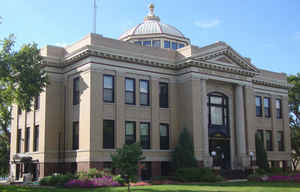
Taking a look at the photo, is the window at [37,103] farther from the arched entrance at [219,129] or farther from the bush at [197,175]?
the arched entrance at [219,129]

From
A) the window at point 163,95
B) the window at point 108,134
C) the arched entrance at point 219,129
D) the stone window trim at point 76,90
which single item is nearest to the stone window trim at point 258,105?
the arched entrance at point 219,129

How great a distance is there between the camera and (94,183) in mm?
28656

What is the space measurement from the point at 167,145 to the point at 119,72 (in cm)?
829

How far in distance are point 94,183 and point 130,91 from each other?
10544mm

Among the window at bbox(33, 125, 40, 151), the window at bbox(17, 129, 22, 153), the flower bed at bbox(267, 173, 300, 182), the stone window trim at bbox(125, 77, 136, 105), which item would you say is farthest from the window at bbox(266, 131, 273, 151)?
the window at bbox(17, 129, 22, 153)

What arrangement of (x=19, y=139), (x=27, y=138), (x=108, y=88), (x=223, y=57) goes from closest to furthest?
(x=108, y=88)
(x=27, y=138)
(x=223, y=57)
(x=19, y=139)

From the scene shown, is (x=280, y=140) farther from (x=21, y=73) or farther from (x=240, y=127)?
(x=21, y=73)

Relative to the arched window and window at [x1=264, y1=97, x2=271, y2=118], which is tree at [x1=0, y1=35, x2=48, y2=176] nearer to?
the arched window

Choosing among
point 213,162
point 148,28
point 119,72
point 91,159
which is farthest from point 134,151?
point 148,28

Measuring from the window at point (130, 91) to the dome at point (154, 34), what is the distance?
41.2 feet

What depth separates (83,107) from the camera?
34688 mm

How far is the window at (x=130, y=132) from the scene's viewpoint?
3578 centimetres

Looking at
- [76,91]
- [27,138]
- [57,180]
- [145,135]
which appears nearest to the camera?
[57,180]

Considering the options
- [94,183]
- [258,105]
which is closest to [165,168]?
[94,183]
